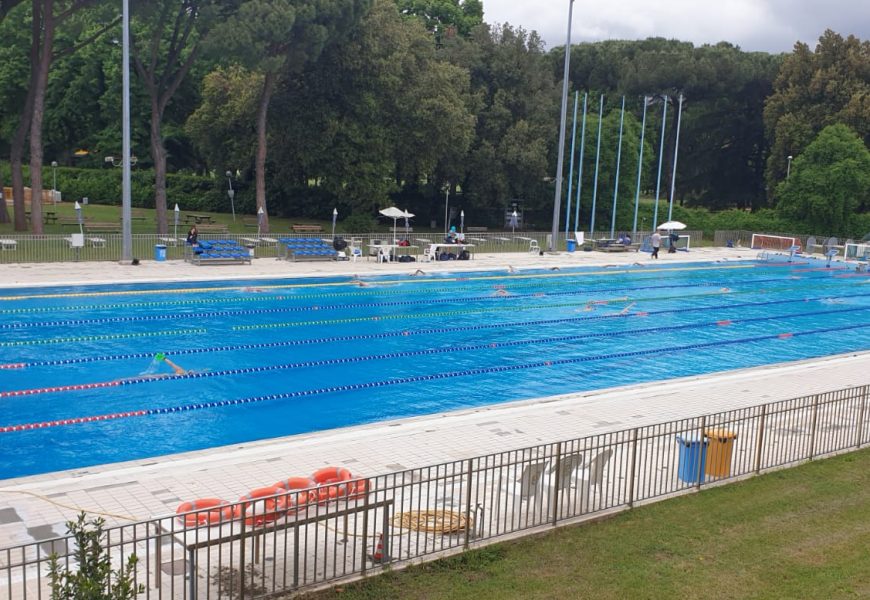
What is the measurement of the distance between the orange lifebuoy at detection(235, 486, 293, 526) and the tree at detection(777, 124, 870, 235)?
4554cm

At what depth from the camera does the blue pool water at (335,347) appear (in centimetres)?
1378

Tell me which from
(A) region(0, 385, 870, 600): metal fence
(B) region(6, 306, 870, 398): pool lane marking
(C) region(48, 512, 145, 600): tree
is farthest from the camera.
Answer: (B) region(6, 306, 870, 398): pool lane marking

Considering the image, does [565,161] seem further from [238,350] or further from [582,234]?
[238,350]

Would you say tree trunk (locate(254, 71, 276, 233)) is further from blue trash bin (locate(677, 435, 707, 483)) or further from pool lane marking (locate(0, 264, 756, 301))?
blue trash bin (locate(677, 435, 707, 483))

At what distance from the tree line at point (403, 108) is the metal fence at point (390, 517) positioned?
2645 cm

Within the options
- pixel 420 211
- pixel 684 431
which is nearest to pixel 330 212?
pixel 420 211

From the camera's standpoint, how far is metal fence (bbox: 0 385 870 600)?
711 centimetres

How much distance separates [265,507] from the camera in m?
7.25

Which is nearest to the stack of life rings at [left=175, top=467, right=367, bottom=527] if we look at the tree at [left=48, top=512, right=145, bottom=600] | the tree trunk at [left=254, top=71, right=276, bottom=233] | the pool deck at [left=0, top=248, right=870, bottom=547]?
the pool deck at [left=0, top=248, right=870, bottom=547]

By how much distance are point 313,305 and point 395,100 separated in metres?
19.4

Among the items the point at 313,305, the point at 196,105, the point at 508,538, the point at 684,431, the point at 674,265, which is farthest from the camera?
the point at 196,105

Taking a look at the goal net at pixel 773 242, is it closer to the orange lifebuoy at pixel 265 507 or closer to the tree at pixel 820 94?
the tree at pixel 820 94

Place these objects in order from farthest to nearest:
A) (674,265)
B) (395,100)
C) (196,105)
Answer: (196,105), (395,100), (674,265)

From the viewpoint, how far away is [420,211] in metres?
52.5
